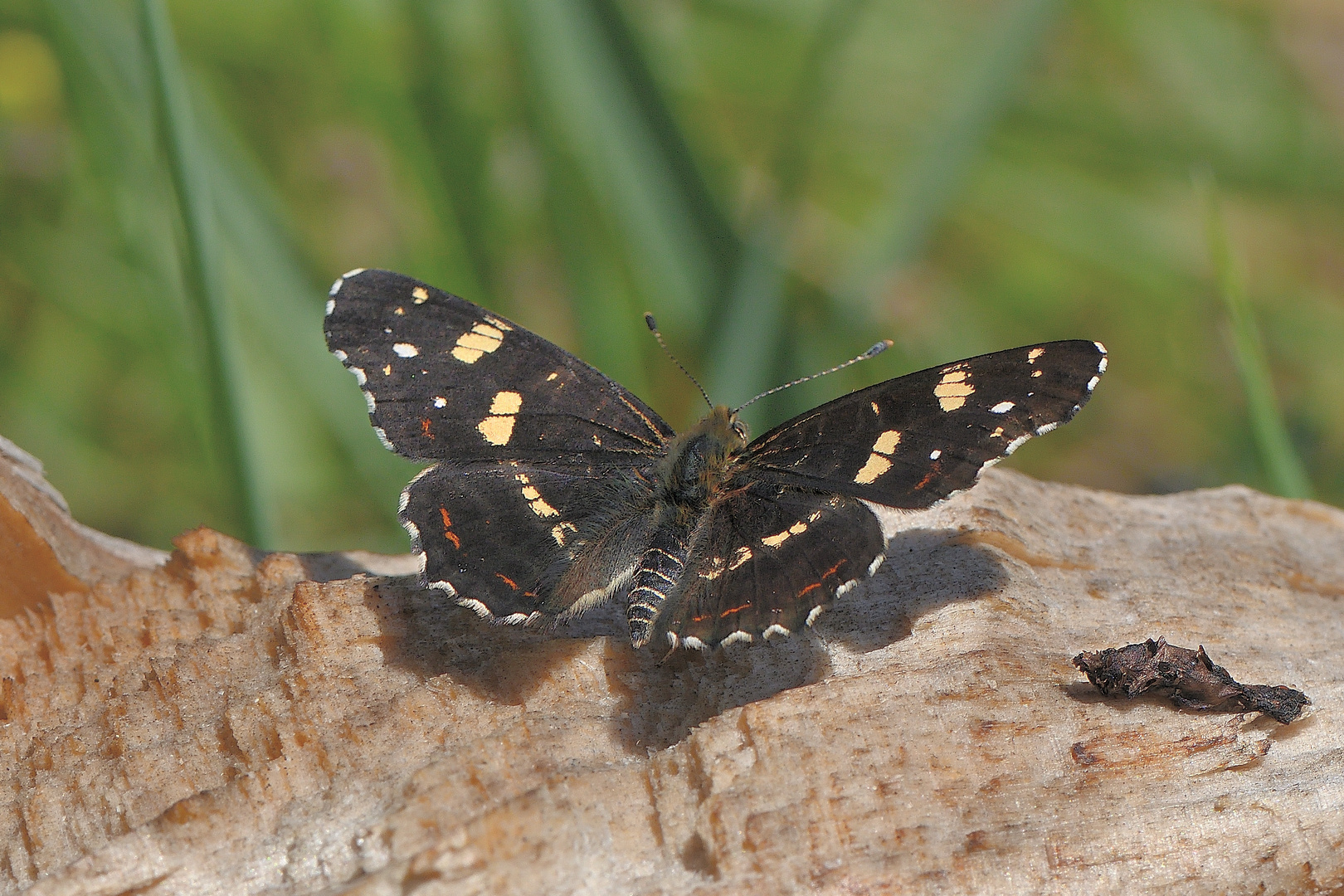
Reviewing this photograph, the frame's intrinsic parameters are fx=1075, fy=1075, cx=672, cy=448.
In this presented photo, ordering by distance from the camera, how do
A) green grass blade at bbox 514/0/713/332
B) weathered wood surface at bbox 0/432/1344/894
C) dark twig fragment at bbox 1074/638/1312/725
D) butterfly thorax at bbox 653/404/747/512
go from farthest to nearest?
1. green grass blade at bbox 514/0/713/332
2. butterfly thorax at bbox 653/404/747/512
3. dark twig fragment at bbox 1074/638/1312/725
4. weathered wood surface at bbox 0/432/1344/894

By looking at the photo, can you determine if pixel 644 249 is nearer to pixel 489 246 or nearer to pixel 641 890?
pixel 489 246

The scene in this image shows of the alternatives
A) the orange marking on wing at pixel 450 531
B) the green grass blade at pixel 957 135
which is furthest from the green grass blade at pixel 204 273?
the green grass blade at pixel 957 135

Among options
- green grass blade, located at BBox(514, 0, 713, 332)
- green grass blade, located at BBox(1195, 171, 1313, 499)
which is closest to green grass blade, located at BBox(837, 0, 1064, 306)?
green grass blade, located at BBox(514, 0, 713, 332)

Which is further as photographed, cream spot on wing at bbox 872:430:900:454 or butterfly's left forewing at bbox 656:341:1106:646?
cream spot on wing at bbox 872:430:900:454

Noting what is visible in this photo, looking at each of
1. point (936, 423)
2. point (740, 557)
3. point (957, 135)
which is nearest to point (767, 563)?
point (740, 557)

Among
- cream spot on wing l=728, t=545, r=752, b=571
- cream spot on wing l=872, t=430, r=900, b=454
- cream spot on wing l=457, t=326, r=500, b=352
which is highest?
cream spot on wing l=457, t=326, r=500, b=352

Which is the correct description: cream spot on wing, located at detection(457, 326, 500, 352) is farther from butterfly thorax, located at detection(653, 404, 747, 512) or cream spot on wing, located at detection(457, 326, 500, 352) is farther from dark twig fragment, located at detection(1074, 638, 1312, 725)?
dark twig fragment, located at detection(1074, 638, 1312, 725)

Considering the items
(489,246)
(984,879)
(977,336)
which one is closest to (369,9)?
(489,246)

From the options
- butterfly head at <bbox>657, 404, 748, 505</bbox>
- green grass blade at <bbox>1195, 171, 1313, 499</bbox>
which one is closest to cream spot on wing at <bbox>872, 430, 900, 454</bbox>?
butterfly head at <bbox>657, 404, 748, 505</bbox>

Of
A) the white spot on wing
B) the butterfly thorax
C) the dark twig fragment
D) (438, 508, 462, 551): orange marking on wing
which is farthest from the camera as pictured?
the butterfly thorax

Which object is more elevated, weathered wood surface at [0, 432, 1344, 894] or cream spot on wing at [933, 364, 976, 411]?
cream spot on wing at [933, 364, 976, 411]
